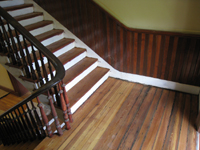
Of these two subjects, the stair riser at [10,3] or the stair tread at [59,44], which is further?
the stair riser at [10,3]

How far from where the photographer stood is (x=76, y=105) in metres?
2.48

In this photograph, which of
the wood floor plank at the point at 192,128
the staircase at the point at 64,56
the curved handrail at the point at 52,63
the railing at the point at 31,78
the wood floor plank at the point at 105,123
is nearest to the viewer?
the curved handrail at the point at 52,63

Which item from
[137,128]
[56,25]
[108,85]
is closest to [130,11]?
[108,85]

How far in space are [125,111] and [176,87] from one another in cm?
98

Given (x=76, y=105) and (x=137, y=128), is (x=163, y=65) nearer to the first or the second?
(x=137, y=128)

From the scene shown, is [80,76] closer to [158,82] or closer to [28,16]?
[158,82]

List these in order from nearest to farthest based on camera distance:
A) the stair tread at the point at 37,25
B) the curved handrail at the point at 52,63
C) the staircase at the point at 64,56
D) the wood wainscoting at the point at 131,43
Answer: the curved handrail at the point at 52,63 → the wood wainscoting at the point at 131,43 → the staircase at the point at 64,56 → the stair tread at the point at 37,25

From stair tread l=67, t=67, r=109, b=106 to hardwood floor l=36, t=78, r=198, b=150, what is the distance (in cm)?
17

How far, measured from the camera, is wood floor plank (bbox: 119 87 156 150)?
197 cm

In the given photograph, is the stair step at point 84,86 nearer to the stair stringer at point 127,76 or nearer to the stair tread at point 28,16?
the stair stringer at point 127,76

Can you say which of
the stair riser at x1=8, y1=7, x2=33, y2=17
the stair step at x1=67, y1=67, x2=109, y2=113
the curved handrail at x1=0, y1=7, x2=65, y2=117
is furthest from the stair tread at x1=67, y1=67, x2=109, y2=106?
the stair riser at x1=8, y1=7, x2=33, y2=17

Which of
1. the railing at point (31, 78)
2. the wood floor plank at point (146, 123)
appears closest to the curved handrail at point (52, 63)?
the railing at point (31, 78)

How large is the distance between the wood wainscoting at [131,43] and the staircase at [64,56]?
217 millimetres

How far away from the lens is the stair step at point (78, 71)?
2680 mm
